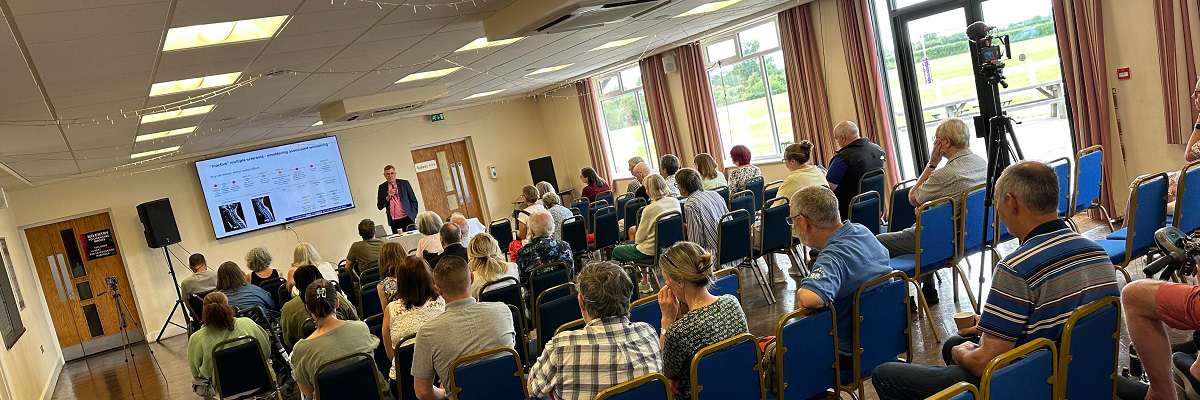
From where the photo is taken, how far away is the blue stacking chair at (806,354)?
2.90 metres

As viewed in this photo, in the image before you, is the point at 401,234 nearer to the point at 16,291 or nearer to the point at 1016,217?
the point at 16,291

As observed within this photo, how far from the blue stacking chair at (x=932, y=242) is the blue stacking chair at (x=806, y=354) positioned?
1.51m

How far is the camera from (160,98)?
19.5 feet

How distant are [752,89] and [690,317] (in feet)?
27.7

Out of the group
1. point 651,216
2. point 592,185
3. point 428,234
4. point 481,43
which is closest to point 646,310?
point 651,216

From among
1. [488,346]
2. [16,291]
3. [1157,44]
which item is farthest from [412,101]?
[1157,44]

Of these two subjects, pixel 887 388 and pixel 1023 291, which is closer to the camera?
pixel 1023 291

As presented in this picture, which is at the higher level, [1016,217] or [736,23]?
[736,23]

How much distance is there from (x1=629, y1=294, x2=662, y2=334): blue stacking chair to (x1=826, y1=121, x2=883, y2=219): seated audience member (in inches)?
123

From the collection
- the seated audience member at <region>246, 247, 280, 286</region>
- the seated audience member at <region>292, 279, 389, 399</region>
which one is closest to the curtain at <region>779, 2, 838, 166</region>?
the seated audience member at <region>246, 247, 280, 286</region>

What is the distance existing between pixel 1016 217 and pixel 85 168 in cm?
1171

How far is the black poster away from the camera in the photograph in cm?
1203

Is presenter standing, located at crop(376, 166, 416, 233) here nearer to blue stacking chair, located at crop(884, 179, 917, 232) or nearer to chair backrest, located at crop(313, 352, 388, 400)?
blue stacking chair, located at crop(884, 179, 917, 232)

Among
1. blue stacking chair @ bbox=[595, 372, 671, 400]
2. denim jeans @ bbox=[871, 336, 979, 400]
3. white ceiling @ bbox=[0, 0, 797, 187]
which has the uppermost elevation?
white ceiling @ bbox=[0, 0, 797, 187]
